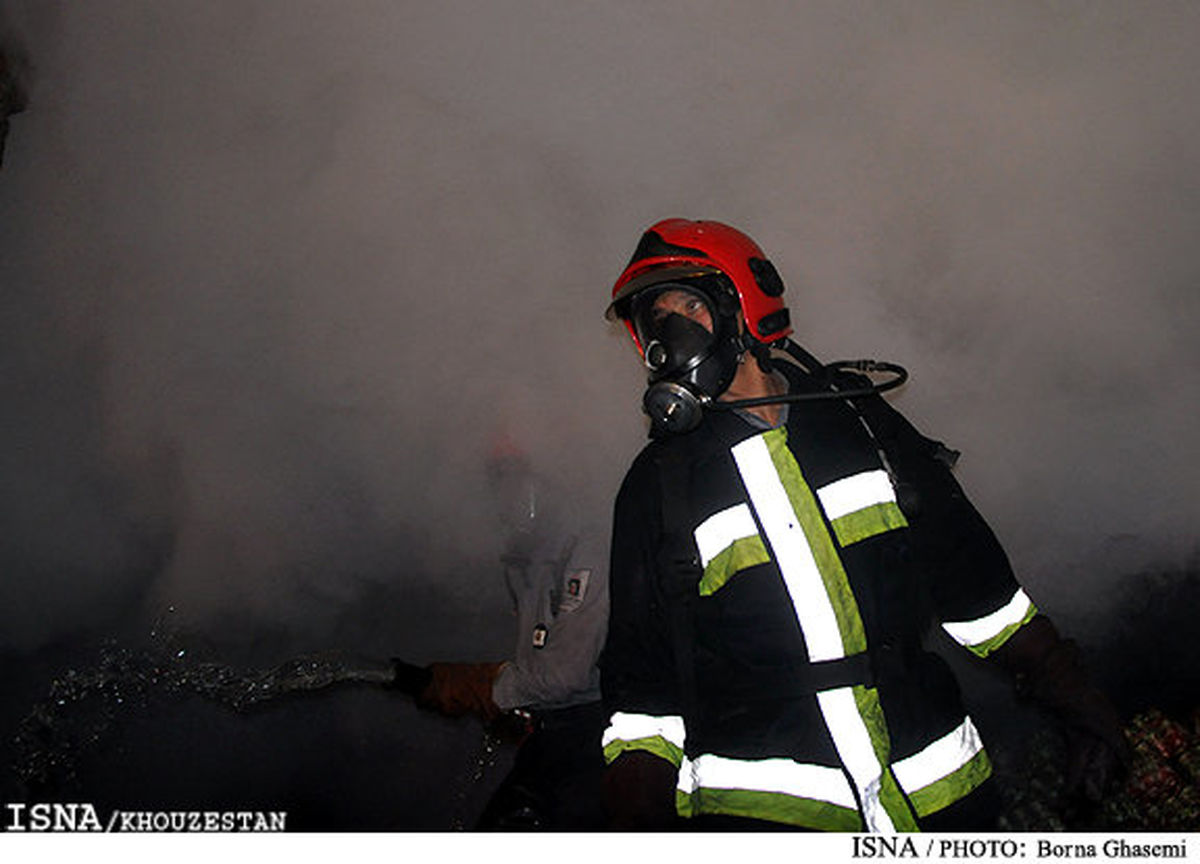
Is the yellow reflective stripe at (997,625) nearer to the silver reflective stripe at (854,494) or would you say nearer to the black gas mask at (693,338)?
the silver reflective stripe at (854,494)

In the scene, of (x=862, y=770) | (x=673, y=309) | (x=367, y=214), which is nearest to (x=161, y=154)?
(x=367, y=214)

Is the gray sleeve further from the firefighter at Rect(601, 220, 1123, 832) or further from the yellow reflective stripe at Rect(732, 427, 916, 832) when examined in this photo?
the yellow reflective stripe at Rect(732, 427, 916, 832)

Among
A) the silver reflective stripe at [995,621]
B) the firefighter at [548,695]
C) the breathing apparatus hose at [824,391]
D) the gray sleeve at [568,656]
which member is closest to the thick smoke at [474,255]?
the firefighter at [548,695]

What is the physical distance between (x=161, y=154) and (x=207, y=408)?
1.42 meters

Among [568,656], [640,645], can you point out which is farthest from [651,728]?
[568,656]

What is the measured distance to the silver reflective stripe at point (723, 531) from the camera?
6.46 ft

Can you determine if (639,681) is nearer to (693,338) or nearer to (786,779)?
(786,779)

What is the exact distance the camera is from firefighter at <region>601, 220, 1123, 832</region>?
187 cm

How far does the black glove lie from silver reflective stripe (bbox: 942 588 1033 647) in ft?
0.09

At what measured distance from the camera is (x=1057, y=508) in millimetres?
4492

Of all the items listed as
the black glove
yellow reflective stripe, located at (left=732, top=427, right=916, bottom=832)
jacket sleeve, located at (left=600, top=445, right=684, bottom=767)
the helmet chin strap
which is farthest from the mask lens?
the black glove

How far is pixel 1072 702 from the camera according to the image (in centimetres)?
194

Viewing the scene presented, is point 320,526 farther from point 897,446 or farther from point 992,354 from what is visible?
point 897,446

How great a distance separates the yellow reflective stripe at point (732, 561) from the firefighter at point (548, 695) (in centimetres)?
131
